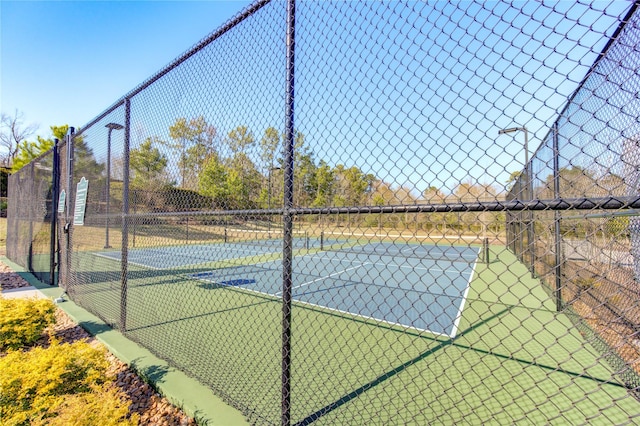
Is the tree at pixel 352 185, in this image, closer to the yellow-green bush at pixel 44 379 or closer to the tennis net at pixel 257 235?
the tennis net at pixel 257 235

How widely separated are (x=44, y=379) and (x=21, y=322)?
67.0 inches

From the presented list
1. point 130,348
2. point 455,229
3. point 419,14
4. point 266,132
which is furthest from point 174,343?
point 419,14

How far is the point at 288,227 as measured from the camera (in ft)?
6.10

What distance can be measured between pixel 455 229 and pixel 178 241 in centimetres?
317

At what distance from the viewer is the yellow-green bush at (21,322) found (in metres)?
2.98

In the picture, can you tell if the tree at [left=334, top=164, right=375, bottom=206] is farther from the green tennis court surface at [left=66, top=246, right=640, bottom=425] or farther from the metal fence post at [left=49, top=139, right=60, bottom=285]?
the metal fence post at [left=49, top=139, right=60, bottom=285]

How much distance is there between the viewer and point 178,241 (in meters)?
3.72

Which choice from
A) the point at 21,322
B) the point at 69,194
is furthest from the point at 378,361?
the point at 69,194

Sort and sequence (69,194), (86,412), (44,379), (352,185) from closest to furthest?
(86,412), (352,185), (44,379), (69,194)

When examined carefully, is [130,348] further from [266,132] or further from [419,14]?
[419,14]

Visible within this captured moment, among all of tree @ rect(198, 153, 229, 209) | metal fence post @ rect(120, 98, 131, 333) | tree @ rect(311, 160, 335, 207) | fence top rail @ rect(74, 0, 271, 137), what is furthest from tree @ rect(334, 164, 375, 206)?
metal fence post @ rect(120, 98, 131, 333)

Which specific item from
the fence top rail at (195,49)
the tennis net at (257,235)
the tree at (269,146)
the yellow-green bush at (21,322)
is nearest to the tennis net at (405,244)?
the tennis net at (257,235)

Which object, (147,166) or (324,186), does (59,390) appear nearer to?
(324,186)

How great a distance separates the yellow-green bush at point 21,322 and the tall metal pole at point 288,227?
9.68 feet
